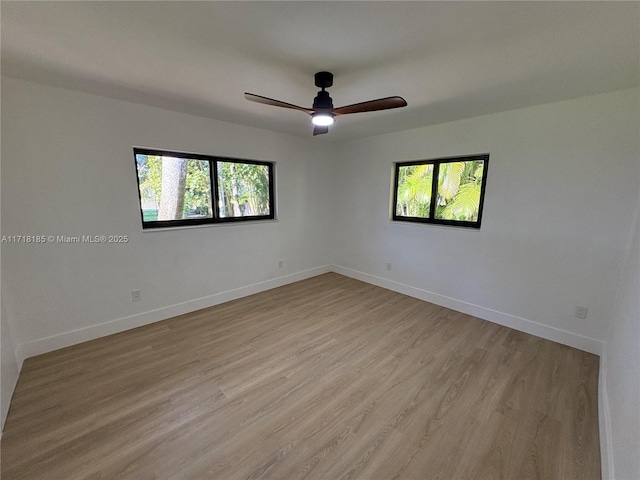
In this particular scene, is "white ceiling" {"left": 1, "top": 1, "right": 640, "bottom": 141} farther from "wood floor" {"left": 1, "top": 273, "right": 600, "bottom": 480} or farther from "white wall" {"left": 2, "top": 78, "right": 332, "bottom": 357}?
"wood floor" {"left": 1, "top": 273, "right": 600, "bottom": 480}

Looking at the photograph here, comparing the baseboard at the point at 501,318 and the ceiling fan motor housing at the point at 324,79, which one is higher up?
the ceiling fan motor housing at the point at 324,79

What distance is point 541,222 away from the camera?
104 inches

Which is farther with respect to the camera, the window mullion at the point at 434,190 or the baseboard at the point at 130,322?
the window mullion at the point at 434,190

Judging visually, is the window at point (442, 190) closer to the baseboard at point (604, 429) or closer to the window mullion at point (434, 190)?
the window mullion at point (434, 190)

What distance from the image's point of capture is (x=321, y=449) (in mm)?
1516

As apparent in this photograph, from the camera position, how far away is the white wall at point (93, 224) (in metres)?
2.17

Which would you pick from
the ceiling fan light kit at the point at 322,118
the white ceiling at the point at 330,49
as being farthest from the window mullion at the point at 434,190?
the ceiling fan light kit at the point at 322,118

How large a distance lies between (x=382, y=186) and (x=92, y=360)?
12.8 ft

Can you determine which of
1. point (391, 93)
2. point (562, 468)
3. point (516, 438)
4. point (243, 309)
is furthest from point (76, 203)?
point (562, 468)

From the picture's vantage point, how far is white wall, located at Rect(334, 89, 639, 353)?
227cm

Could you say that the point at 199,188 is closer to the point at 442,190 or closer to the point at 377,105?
the point at 377,105

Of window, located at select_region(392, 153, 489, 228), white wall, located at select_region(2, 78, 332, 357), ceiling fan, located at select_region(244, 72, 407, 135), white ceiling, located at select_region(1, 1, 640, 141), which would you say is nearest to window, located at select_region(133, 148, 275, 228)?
white wall, located at select_region(2, 78, 332, 357)

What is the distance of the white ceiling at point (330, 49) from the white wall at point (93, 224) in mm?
298

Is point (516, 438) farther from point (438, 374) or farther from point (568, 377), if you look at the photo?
point (568, 377)
